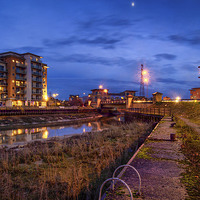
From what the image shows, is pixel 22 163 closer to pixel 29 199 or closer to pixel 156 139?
pixel 29 199

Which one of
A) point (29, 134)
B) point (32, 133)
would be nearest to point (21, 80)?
point (32, 133)

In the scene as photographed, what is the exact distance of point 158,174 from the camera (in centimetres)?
627

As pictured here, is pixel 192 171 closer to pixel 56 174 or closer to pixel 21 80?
pixel 56 174

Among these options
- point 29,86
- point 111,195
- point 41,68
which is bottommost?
point 111,195

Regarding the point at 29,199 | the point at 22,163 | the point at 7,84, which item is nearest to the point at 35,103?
the point at 7,84

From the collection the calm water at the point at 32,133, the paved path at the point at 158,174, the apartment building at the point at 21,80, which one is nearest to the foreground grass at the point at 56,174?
the paved path at the point at 158,174

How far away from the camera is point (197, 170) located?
647 centimetres

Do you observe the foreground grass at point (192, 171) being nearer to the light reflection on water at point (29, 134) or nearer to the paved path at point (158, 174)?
the paved path at point (158, 174)

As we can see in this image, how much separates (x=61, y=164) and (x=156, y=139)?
6.46m

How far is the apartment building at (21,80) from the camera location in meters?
61.7

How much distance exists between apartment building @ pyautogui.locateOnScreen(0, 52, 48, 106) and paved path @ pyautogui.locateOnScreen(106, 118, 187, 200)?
61.2m

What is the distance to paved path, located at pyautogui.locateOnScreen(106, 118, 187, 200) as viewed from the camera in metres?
4.88

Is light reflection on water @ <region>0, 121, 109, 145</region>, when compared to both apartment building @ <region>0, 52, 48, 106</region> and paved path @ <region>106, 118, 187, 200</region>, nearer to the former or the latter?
paved path @ <region>106, 118, 187, 200</region>

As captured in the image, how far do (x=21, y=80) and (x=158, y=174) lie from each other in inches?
2697
